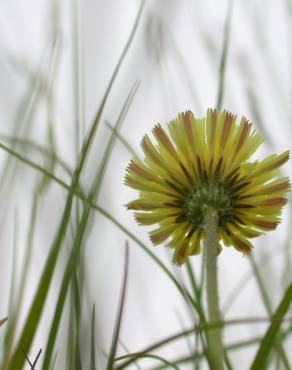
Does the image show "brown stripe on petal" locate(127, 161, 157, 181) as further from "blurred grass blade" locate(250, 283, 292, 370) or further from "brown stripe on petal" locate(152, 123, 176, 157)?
"blurred grass blade" locate(250, 283, 292, 370)

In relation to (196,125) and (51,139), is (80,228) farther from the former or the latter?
(51,139)

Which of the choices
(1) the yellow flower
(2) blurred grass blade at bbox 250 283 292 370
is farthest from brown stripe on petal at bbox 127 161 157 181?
(2) blurred grass blade at bbox 250 283 292 370

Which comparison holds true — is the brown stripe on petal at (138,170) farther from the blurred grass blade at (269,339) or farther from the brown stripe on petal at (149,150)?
the blurred grass blade at (269,339)

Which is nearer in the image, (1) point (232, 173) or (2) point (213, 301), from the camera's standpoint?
(2) point (213, 301)

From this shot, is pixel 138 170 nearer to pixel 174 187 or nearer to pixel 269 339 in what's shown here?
pixel 174 187

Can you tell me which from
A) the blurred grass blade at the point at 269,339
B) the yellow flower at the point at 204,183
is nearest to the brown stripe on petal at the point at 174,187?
the yellow flower at the point at 204,183

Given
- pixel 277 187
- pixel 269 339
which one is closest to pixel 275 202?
pixel 277 187
